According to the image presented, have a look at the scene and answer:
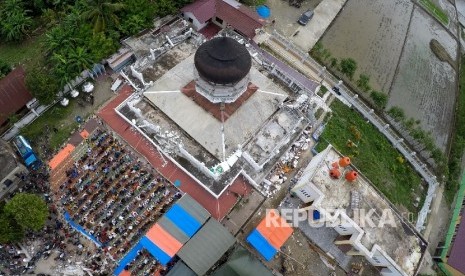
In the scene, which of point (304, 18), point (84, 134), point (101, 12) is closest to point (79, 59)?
point (101, 12)

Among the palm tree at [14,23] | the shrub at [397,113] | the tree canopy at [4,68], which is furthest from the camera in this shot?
the shrub at [397,113]

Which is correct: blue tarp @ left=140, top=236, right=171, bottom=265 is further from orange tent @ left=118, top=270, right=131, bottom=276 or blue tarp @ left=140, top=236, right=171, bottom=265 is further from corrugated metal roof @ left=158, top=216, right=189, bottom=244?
orange tent @ left=118, top=270, right=131, bottom=276

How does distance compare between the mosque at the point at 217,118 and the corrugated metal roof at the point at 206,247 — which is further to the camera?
the mosque at the point at 217,118

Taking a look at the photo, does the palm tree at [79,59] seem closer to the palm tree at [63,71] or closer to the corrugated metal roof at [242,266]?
the palm tree at [63,71]

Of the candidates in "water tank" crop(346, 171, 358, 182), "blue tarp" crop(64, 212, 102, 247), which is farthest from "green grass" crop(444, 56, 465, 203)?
"blue tarp" crop(64, 212, 102, 247)

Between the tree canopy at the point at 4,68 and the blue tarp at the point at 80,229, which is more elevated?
the tree canopy at the point at 4,68

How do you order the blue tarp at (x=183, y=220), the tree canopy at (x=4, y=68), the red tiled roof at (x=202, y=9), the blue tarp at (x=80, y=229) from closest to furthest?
the blue tarp at (x=183, y=220), the blue tarp at (x=80, y=229), the tree canopy at (x=4, y=68), the red tiled roof at (x=202, y=9)

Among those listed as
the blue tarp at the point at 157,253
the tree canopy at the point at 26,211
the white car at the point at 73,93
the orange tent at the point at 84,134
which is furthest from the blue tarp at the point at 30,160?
the blue tarp at the point at 157,253
